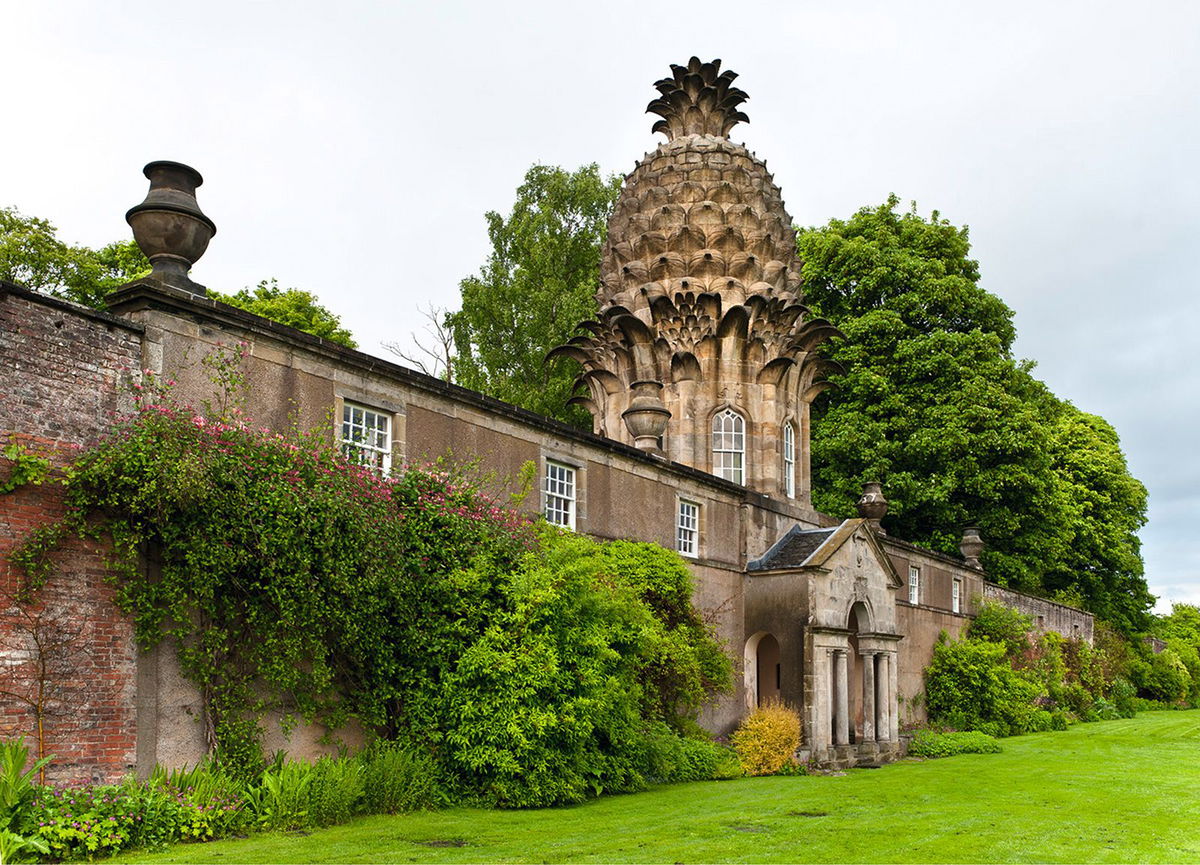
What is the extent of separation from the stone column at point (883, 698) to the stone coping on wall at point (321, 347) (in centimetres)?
805

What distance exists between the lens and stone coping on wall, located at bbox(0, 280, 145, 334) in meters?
10.6

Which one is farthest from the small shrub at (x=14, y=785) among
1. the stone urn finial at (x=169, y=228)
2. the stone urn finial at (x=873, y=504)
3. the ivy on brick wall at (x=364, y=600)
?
the stone urn finial at (x=873, y=504)

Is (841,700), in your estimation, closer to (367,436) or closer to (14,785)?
(367,436)

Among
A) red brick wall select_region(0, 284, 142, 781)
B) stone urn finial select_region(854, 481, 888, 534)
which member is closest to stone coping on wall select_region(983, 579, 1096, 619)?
stone urn finial select_region(854, 481, 888, 534)

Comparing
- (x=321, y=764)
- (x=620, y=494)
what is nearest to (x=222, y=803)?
(x=321, y=764)

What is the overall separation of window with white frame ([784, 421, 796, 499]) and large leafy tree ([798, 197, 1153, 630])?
29.6ft

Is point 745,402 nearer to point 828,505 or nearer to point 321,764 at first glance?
point 828,505

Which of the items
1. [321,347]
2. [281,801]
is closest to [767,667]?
[321,347]

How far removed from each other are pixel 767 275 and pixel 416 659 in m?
18.8

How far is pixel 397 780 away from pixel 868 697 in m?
15.1

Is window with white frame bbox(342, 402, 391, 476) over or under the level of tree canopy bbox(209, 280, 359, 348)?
under

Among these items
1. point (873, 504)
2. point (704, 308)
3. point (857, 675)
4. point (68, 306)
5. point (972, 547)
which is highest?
point (704, 308)

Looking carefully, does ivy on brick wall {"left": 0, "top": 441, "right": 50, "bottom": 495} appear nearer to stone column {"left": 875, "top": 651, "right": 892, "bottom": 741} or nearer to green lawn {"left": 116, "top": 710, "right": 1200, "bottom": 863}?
green lawn {"left": 116, "top": 710, "right": 1200, "bottom": 863}

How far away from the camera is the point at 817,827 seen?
43.6ft
